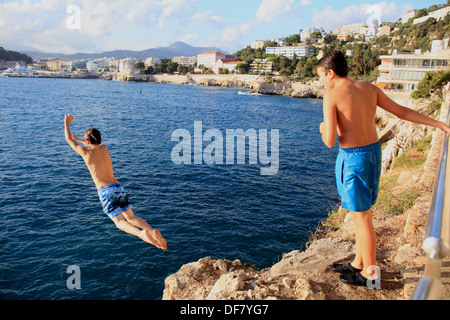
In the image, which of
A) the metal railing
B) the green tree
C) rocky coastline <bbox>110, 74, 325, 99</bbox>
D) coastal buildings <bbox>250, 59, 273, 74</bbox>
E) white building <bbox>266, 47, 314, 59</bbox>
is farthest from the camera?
white building <bbox>266, 47, 314, 59</bbox>

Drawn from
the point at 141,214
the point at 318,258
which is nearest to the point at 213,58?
the point at 141,214

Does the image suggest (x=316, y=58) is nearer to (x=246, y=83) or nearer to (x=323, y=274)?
(x=246, y=83)

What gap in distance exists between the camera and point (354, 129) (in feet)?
12.1

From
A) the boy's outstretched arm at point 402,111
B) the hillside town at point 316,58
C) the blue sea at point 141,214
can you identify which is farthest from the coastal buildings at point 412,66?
the boy's outstretched arm at point 402,111

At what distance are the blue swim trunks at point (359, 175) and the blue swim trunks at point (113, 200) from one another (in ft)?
12.2

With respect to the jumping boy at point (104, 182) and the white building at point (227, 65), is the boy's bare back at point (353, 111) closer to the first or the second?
the jumping boy at point (104, 182)

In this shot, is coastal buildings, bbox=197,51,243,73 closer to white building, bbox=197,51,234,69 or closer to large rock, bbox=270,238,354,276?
white building, bbox=197,51,234,69

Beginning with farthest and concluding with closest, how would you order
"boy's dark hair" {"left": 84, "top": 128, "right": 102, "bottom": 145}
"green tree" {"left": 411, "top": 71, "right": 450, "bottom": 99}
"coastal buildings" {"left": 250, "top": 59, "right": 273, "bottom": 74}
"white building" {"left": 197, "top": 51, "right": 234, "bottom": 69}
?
"white building" {"left": 197, "top": 51, "right": 234, "bottom": 69} → "coastal buildings" {"left": 250, "top": 59, "right": 273, "bottom": 74} → "green tree" {"left": 411, "top": 71, "right": 450, "bottom": 99} → "boy's dark hair" {"left": 84, "top": 128, "right": 102, "bottom": 145}

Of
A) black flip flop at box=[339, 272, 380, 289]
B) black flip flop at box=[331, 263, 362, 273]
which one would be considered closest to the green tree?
black flip flop at box=[331, 263, 362, 273]

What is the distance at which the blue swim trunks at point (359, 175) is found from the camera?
3.67m

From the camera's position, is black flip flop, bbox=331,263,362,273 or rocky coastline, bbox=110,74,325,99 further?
rocky coastline, bbox=110,74,325,99

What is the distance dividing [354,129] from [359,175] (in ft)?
1.69

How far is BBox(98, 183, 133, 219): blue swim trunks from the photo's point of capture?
18.4 feet
